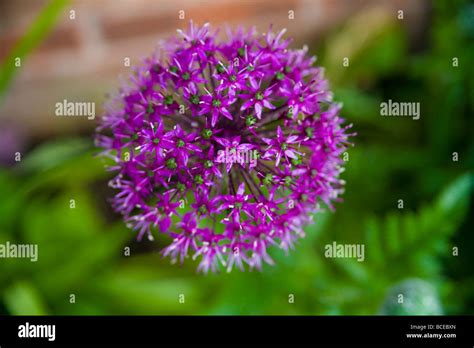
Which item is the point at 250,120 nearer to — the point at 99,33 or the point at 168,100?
the point at 168,100

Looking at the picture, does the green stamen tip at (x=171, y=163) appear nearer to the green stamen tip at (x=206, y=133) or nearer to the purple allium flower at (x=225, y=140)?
the purple allium flower at (x=225, y=140)

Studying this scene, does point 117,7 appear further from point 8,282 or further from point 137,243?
point 8,282

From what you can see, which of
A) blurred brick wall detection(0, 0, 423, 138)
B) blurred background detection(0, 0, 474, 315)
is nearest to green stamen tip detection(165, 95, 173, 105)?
blurred background detection(0, 0, 474, 315)

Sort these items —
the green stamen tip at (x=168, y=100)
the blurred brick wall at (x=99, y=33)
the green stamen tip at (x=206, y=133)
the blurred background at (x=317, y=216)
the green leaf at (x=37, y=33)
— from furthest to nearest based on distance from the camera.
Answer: the blurred brick wall at (x=99, y=33), the blurred background at (x=317, y=216), the green leaf at (x=37, y=33), the green stamen tip at (x=168, y=100), the green stamen tip at (x=206, y=133)

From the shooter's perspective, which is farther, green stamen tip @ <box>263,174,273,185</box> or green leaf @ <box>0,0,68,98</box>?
green leaf @ <box>0,0,68,98</box>

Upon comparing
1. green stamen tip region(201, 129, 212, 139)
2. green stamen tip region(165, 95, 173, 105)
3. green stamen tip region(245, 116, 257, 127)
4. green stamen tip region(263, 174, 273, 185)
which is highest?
green stamen tip region(165, 95, 173, 105)

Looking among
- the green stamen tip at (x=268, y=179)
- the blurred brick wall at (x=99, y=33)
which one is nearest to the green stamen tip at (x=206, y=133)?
the green stamen tip at (x=268, y=179)

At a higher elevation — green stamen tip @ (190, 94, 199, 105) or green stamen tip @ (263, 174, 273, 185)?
green stamen tip @ (190, 94, 199, 105)

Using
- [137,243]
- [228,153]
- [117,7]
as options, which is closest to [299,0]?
[117,7]

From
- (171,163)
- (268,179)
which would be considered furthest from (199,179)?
(268,179)

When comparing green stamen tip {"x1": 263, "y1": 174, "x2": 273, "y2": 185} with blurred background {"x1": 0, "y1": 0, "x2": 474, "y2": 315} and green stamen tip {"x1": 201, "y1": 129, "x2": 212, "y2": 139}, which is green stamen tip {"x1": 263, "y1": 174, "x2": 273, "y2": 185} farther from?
blurred background {"x1": 0, "y1": 0, "x2": 474, "y2": 315}
